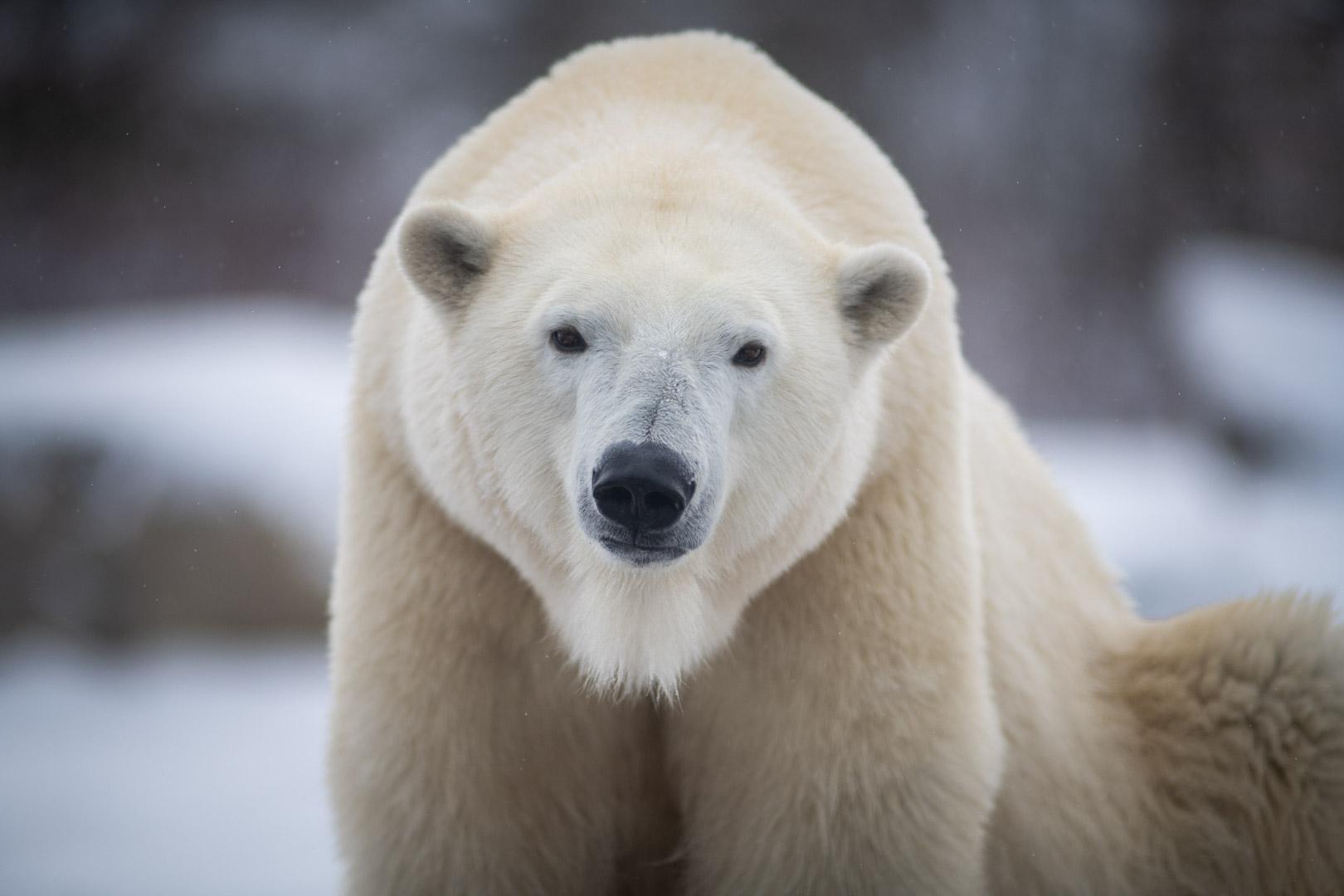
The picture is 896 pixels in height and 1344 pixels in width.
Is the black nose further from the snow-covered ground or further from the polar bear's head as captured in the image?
the snow-covered ground

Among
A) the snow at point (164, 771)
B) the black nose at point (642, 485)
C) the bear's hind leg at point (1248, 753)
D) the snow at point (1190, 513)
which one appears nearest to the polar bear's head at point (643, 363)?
the black nose at point (642, 485)

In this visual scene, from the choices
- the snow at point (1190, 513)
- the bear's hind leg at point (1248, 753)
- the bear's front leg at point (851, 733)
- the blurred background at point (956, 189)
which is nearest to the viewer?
the bear's front leg at point (851, 733)

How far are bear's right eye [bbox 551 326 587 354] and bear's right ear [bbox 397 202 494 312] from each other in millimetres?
266

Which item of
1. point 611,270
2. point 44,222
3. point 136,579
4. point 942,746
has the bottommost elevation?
point 136,579

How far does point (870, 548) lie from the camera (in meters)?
2.70

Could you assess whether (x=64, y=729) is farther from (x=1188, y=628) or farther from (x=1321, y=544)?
(x=1321, y=544)

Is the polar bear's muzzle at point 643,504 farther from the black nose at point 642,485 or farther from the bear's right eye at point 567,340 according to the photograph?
the bear's right eye at point 567,340

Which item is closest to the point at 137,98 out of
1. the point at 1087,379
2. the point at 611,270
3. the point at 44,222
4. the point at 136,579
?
the point at 44,222

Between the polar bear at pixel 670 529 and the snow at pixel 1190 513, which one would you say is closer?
the polar bear at pixel 670 529

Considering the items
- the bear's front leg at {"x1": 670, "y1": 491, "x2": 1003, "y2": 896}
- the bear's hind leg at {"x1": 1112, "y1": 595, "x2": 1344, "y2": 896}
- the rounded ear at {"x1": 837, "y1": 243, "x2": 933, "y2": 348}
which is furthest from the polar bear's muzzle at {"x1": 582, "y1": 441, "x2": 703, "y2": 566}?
the bear's hind leg at {"x1": 1112, "y1": 595, "x2": 1344, "y2": 896}

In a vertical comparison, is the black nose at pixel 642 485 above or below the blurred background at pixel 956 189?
below

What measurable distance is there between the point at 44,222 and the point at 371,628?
8.03m

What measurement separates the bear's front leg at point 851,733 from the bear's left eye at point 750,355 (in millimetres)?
483

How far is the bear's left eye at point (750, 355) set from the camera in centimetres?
243
